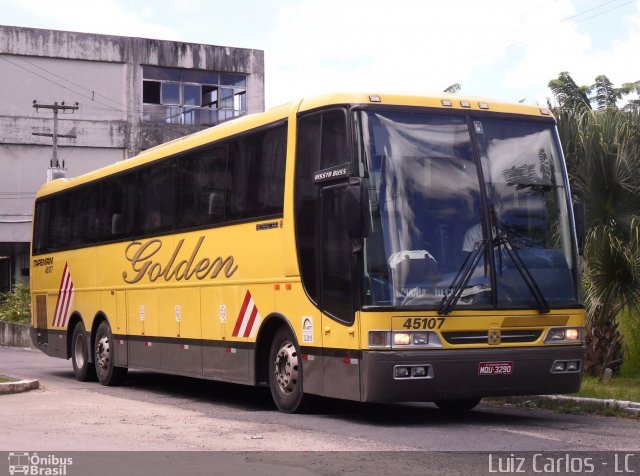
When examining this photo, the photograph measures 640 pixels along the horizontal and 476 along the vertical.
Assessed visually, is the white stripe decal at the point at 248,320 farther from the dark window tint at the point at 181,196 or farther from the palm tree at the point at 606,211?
Result: the palm tree at the point at 606,211

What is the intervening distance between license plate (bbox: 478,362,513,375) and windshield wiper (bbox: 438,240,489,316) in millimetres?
708

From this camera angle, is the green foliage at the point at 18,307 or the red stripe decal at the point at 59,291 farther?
the green foliage at the point at 18,307

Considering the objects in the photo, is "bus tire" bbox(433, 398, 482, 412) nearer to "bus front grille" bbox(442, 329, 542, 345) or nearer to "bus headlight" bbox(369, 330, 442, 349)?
"bus front grille" bbox(442, 329, 542, 345)

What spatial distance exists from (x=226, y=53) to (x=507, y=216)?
46.2m

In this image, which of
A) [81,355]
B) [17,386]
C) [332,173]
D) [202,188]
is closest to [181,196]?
[202,188]

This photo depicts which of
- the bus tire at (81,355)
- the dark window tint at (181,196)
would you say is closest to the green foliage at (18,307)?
the dark window tint at (181,196)

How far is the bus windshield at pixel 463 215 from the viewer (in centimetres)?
1168

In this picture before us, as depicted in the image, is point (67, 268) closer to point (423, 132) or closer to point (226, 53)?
point (423, 132)

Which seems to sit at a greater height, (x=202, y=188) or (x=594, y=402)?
(x=202, y=188)

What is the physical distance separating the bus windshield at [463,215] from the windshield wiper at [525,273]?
0.01m

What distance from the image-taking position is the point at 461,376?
38.6 feet

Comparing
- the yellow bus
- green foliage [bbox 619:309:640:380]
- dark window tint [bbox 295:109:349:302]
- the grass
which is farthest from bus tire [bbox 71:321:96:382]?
green foliage [bbox 619:309:640:380]

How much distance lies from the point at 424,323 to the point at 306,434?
65.1 inches

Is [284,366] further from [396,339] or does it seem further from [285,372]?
[396,339]
